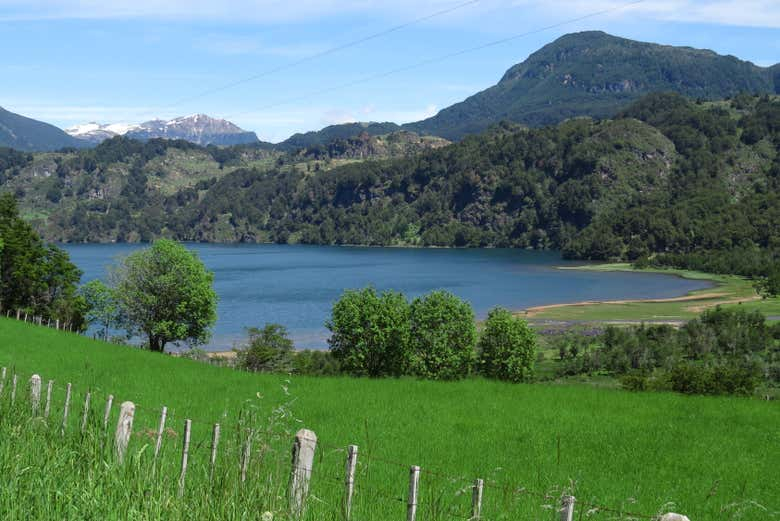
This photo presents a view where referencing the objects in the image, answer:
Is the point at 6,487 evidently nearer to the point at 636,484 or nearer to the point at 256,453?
the point at 256,453

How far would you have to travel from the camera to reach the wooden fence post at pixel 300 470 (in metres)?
8.06

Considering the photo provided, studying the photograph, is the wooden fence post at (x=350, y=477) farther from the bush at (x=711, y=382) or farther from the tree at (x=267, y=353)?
the tree at (x=267, y=353)

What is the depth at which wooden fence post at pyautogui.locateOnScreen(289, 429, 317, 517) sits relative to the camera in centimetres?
806

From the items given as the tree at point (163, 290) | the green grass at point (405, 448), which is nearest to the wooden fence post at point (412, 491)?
the green grass at point (405, 448)

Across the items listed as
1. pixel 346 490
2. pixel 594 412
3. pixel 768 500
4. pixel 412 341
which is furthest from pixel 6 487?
pixel 412 341

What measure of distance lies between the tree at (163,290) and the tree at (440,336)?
17.0 meters

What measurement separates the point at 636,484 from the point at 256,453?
30.4 feet

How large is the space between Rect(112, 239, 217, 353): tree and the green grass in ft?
79.8

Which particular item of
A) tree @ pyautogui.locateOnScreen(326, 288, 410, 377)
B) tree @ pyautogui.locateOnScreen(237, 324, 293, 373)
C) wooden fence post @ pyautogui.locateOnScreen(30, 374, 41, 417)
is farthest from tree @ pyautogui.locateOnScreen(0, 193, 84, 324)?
wooden fence post @ pyautogui.locateOnScreen(30, 374, 41, 417)

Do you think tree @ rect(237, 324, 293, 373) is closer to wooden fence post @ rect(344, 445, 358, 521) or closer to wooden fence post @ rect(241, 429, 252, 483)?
wooden fence post @ rect(241, 429, 252, 483)

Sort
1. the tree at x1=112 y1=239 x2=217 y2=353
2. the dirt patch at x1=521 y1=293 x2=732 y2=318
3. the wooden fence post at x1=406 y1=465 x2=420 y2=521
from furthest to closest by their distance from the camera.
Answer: the dirt patch at x1=521 y1=293 x2=732 y2=318 → the tree at x1=112 y1=239 x2=217 y2=353 → the wooden fence post at x1=406 y1=465 x2=420 y2=521

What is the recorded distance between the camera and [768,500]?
1410 cm

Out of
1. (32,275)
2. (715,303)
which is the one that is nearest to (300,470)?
(32,275)

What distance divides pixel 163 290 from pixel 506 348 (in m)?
29.5
